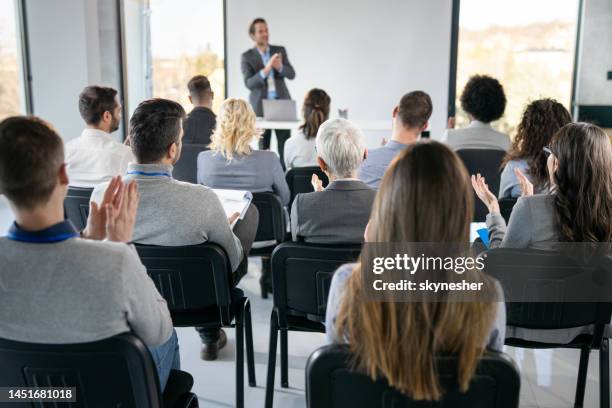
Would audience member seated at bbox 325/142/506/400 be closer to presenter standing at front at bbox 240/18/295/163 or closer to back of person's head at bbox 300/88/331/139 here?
back of person's head at bbox 300/88/331/139

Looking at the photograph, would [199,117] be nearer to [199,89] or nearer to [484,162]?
[199,89]

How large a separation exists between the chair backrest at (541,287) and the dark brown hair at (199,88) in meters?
3.08

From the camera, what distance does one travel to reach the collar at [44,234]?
1.33 meters

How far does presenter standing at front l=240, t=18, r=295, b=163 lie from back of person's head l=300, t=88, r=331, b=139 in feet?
A: 7.47

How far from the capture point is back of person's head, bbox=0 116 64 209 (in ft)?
4.32

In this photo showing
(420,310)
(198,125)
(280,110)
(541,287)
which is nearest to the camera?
(420,310)

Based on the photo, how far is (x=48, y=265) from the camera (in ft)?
4.31

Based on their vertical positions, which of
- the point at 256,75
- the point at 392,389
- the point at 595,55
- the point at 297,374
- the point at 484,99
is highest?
the point at 595,55

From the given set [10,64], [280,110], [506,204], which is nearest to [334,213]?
[506,204]

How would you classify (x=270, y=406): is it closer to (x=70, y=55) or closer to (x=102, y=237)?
(x=102, y=237)

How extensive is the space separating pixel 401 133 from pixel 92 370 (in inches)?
95.0

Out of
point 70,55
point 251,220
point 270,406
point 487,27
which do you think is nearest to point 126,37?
point 70,55

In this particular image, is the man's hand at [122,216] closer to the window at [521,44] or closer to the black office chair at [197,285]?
the black office chair at [197,285]

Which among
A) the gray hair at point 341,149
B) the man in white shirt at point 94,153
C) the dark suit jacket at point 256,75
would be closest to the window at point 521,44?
the dark suit jacket at point 256,75
